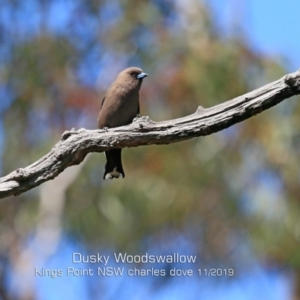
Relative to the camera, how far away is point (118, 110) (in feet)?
20.4

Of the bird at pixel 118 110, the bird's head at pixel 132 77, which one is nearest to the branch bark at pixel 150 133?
the bird at pixel 118 110

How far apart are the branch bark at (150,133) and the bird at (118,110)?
1275 mm

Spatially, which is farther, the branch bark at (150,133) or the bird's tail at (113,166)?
the bird's tail at (113,166)

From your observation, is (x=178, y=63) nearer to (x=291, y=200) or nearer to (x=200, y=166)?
(x=200, y=166)

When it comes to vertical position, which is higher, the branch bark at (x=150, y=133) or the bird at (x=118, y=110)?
the bird at (x=118, y=110)

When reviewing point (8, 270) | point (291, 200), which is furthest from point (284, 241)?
point (8, 270)

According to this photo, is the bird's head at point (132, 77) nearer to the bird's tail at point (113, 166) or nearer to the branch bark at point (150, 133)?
the bird's tail at point (113, 166)

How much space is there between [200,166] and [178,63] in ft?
5.59

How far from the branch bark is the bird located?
4.18ft

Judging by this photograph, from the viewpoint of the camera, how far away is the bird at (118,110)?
6141 mm

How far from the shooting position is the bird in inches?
242

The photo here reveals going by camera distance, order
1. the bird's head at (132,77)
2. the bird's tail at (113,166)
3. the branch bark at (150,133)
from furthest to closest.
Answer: the bird's head at (132,77) < the bird's tail at (113,166) < the branch bark at (150,133)

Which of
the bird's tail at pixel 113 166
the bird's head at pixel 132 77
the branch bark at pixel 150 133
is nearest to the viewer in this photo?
the branch bark at pixel 150 133

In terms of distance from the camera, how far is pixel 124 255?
11070 millimetres
